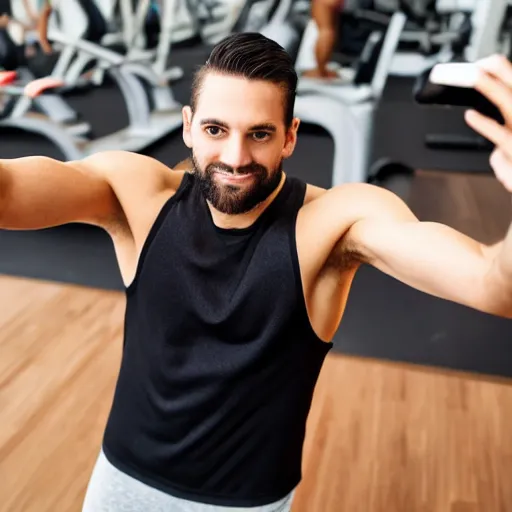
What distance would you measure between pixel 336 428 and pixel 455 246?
1266 mm

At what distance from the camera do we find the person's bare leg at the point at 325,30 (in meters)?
2.50

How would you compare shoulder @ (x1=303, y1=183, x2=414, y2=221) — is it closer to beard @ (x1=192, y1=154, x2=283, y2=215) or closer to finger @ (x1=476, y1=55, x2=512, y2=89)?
beard @ (x1=192, y1=154, x2=283, y2=215)

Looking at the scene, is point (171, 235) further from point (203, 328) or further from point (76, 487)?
point (76, 487)

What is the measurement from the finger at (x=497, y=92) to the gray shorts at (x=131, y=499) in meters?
0.71

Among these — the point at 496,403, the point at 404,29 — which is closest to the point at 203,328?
the point at 496,403

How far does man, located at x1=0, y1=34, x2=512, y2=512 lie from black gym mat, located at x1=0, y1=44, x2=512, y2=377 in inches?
52.5

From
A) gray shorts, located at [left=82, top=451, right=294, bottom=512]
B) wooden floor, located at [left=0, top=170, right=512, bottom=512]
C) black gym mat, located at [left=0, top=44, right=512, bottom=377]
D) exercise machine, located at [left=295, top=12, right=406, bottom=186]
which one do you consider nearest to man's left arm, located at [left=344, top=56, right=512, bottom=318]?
gray shorts, located at [left=82, top=451, right=294, bottom=512]

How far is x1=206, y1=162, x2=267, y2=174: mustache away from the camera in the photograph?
0.80 meters

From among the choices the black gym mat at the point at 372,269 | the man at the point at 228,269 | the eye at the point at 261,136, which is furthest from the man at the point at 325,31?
the eye at the point at 261,136

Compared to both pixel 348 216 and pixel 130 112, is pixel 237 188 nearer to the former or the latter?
pixel 348 216

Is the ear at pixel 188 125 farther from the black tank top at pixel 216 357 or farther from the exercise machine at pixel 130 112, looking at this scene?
the exercise machine at pixel 130 112

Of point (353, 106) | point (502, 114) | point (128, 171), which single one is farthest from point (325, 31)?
point (502, 114)

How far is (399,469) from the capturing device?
170 centimetres

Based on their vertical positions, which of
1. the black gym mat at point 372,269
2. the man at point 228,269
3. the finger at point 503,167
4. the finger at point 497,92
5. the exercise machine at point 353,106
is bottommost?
the black gym mat at point 372,269
